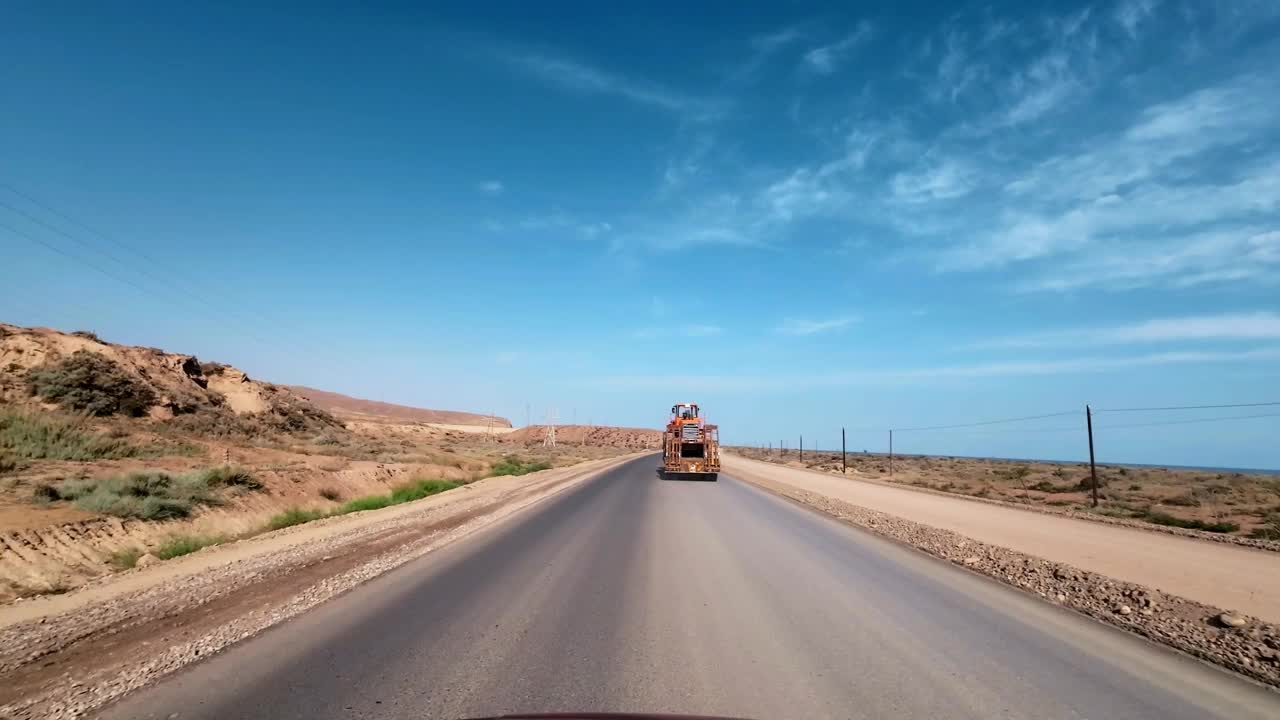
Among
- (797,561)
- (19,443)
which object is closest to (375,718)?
(797,561)

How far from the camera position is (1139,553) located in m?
13.3

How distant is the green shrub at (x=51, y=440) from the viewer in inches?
765

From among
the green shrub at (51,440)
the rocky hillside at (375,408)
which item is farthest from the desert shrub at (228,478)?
the rocky hillside at (375,408)

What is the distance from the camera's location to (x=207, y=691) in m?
4.72

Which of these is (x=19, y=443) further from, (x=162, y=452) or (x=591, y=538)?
(x=591, y=538)

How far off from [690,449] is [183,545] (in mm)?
28117

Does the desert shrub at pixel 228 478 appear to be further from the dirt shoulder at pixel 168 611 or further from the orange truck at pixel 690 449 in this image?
the orange truck at pixel 690 449

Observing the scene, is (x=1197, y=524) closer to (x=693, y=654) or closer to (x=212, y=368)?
(x=693, y=654)

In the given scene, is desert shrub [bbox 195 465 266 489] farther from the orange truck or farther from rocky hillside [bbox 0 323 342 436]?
the orange truck

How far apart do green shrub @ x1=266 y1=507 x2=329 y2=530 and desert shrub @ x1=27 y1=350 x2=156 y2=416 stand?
16.5 m

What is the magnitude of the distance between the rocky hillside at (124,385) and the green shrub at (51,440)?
13.0ft

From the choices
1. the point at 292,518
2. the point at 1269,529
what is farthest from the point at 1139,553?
the point at 292,518

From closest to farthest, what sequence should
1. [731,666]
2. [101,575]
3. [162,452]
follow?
[731,666] < [101,575] < [162,452]

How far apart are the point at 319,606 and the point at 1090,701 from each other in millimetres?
7326
